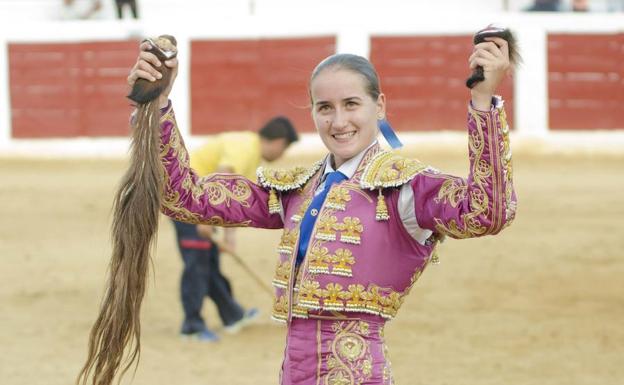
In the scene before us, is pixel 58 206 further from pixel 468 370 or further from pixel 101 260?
pixel 468 370

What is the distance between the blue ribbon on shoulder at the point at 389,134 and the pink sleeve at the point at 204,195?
29cm

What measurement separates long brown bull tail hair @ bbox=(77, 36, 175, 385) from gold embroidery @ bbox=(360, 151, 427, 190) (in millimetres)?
439

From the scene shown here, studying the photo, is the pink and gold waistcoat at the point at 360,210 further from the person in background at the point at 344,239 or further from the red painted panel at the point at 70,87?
the red painted panel at the point at 70,87

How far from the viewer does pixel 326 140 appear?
2.73 m

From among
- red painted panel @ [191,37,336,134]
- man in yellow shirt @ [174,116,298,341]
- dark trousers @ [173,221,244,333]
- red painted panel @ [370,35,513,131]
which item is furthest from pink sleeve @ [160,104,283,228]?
red painted panel @ [191,37,336,134]

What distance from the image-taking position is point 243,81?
51.8 ft

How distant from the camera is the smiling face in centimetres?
269

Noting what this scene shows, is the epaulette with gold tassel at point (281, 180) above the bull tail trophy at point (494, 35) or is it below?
below

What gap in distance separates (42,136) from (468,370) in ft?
34.5

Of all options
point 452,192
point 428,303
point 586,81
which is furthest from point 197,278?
point 586,81

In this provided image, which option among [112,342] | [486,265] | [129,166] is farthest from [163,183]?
[486,265]

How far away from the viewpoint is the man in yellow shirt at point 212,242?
653 cm

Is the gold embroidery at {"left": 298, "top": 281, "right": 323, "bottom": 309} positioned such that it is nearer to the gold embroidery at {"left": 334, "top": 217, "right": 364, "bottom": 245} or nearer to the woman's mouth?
the gold embroidery at {"left": 334, "top": 217, "right": 364, "bottom": 245}

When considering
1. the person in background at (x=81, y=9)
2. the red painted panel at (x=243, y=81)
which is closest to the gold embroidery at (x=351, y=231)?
the red painted panel at (x=243, y=81)
